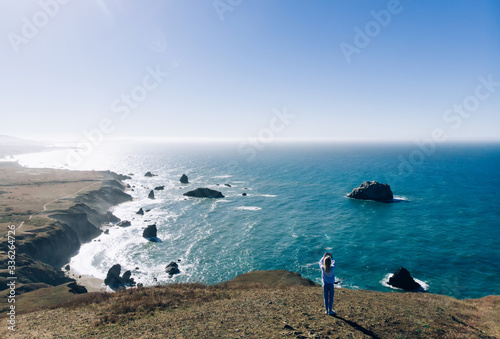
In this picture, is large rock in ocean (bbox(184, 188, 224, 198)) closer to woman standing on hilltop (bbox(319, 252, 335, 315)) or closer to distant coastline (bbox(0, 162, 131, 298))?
distant coastline (bbox(0, 162, 131, 298))

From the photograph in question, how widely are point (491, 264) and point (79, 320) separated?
198 ft

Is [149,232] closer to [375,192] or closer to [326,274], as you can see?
[326,274]

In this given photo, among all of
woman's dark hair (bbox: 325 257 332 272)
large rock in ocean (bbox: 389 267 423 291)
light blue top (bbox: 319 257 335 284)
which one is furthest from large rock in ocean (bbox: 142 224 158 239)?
woman's dark hair (bbox: 325 257 332 272)

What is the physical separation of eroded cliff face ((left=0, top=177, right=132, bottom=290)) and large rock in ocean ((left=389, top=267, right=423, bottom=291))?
168 ft

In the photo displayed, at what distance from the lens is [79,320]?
15.9m

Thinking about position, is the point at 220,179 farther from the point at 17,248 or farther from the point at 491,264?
the point at 491,264

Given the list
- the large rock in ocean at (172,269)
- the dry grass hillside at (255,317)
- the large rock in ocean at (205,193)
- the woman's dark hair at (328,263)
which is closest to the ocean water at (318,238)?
the large rock in ocean at (172,269)

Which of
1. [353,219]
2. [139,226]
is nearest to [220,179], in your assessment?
[139,226]

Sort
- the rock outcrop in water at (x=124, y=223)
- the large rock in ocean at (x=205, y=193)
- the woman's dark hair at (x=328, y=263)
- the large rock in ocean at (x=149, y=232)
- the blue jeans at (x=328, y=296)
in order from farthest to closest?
the large rock in ocean at (x=205, y=193) < the rock outcrop in water at (x=124, y=223) < the large rock in ocean at (x=149, y=232) < the blue jeans at (x=328, y=296) < the woman's dark hair at (x=328, y=263)

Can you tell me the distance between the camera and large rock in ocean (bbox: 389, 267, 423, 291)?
35.9 m

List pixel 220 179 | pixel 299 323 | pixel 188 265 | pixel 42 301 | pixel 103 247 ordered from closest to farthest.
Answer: pixel 299 323
pixel 42 301
pixel 188 265
pixel 103 247
pixel 220 179

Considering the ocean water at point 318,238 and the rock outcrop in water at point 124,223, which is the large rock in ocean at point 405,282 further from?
the rock outcrop in water at point 124,223

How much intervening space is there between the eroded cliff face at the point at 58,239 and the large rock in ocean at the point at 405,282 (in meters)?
51.1

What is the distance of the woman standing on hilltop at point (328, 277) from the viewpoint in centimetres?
1351
